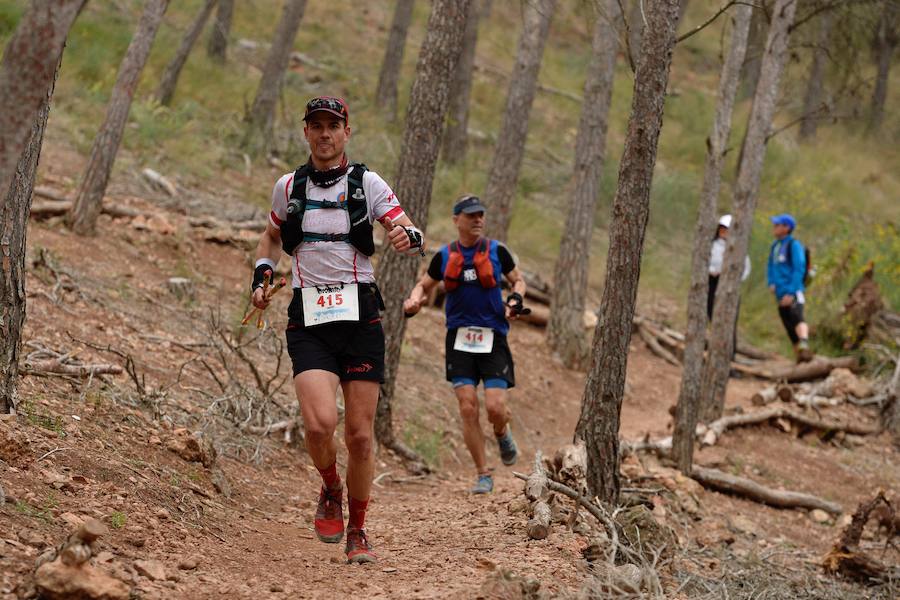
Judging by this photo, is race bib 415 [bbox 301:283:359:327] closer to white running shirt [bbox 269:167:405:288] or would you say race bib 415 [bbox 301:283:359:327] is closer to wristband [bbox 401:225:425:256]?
white running shirt [bbox 269:167:405:288]

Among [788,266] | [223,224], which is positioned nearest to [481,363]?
[223,224]

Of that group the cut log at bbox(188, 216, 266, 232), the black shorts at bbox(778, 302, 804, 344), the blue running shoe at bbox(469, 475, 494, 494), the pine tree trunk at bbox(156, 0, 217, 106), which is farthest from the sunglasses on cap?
the pine tree trunk at bbox(156, 0, 217, 106)

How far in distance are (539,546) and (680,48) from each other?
37.8 m

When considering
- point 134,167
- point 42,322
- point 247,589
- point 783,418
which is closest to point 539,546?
point 247,589

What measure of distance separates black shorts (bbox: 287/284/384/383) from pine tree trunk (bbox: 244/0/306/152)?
1257 cm

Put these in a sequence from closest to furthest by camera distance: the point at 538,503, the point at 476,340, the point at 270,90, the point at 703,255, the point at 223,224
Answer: the point at 538,503
the point at 476,340
the point at 703,255
the point at 223,224
the point at 270,90

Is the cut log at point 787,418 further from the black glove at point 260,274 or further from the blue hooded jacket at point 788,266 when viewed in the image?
the black glove at point 260,274

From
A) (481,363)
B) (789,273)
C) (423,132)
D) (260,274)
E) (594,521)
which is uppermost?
(423,132)

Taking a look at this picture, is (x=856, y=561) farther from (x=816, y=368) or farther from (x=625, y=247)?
(x=816, y=368)

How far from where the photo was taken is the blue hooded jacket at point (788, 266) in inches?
525

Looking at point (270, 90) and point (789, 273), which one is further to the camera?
point (270, 90)

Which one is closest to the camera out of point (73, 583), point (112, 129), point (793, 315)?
point (73, 583)

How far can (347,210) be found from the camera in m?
4.90

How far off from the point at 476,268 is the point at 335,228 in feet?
7.91
